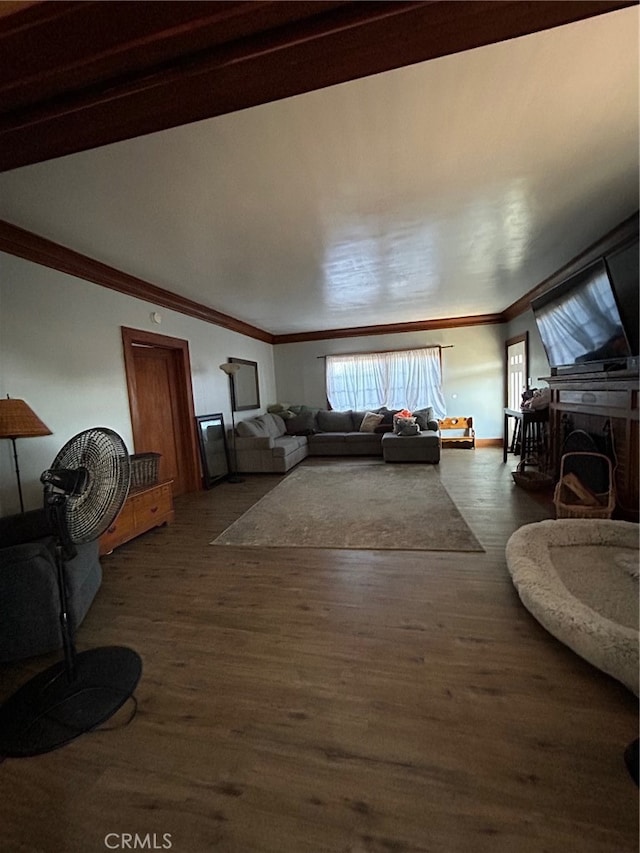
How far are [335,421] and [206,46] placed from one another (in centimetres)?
598

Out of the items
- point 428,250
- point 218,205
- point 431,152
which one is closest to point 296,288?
point 428,250

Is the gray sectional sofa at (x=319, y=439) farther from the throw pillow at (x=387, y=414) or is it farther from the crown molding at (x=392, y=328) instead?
the crown molding at (x=392, y=328)

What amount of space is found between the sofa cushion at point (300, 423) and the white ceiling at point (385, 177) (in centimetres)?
350

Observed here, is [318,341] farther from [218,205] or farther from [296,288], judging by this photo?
[218,205]

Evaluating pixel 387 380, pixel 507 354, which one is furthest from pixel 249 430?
pixel 507 354

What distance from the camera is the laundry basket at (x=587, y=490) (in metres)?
2.52

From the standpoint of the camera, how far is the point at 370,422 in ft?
20.7

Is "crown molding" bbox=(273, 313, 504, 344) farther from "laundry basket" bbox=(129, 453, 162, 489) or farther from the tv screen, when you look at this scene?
"laundry basket" bbox=(129, 453, 162, 489)

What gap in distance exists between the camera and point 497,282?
4125 millimetres

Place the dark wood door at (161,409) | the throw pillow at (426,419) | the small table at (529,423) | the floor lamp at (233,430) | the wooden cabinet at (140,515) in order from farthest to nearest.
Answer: the throw pillow at (426,419), the floor lamp at (233,430), the small table at (529,423), the dark wood door at (161,409), the wooden cabinet at (140,515)

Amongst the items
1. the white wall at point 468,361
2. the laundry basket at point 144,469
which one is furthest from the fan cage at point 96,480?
the white wall at point 468,361

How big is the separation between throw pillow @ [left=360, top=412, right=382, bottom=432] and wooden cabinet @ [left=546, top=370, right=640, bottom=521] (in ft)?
10.4

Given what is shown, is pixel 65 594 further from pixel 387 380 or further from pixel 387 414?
pixel 387 380

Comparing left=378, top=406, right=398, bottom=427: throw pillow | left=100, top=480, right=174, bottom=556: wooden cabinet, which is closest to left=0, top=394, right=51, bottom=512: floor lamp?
left=100, top=480, right=174, bottom=556: wooden cabinet
